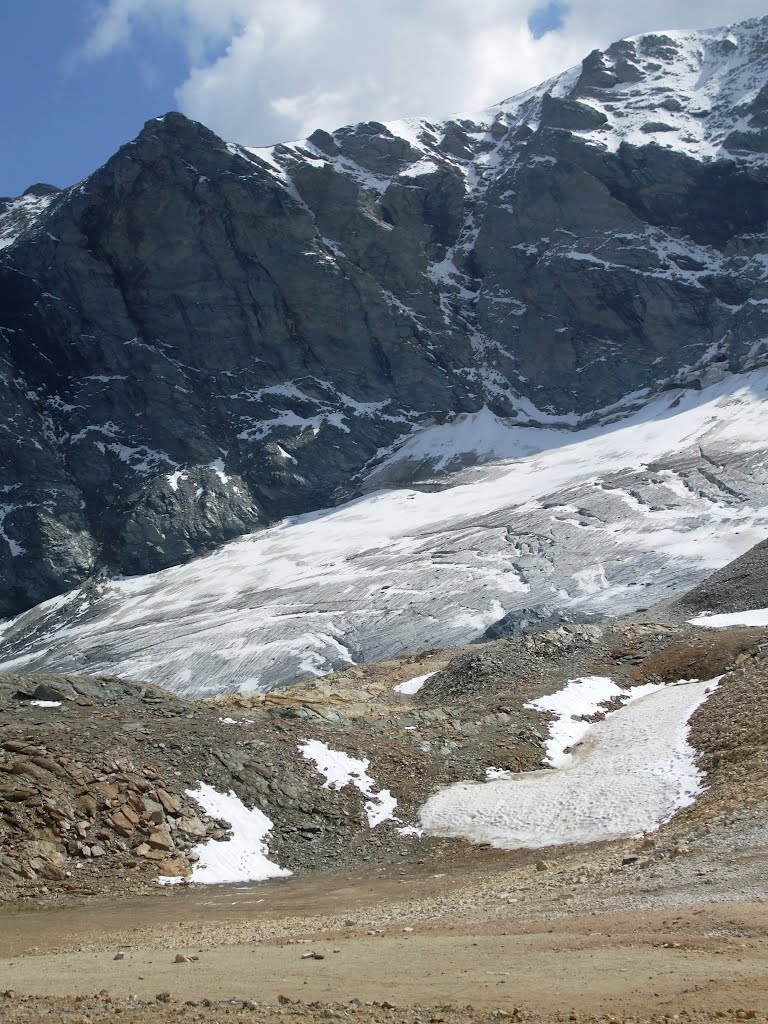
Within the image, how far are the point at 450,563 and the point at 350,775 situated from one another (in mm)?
97215

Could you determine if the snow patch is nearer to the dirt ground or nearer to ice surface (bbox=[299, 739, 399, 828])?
ice surface (bbox=[299, 739, 399, 828])

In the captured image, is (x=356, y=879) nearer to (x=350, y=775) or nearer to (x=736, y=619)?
(x=350, y=775)

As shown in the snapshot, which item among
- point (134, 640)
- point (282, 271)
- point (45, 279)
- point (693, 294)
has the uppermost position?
point (45, 279)

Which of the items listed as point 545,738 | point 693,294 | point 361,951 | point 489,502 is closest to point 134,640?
point 489,502

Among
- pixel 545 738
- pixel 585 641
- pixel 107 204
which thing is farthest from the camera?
pixel 107 204

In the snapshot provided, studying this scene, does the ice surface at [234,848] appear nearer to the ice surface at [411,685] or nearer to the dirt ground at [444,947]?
the dirt ground at [444,947]

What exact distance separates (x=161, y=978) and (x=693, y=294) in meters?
204

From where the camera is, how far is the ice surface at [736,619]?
47.5 meters

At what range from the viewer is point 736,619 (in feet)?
160

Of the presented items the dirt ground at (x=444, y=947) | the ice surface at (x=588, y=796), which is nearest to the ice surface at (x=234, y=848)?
the dirt ground at (x=444, y=947)

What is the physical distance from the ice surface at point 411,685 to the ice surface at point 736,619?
13818 millimetres

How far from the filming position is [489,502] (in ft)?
497

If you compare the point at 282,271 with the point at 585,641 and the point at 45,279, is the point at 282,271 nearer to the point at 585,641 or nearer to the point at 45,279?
the point at 45,279

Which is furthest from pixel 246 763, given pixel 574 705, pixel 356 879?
pixel 574 705
